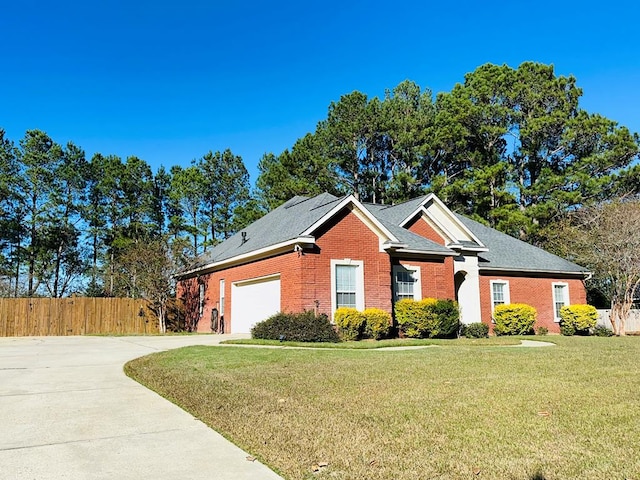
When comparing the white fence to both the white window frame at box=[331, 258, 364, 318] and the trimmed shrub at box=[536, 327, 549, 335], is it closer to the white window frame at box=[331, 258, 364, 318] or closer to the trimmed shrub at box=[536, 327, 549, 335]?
the trimmed shrub at box=[536, 327, 549, 335]

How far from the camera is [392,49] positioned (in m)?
24.6

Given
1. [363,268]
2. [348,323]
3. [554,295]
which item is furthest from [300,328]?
[554,295]

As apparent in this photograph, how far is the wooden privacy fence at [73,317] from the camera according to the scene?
23797mm

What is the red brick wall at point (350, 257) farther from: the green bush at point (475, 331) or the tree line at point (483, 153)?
the tree line at point (483, 153)

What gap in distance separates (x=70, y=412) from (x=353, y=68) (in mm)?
25683

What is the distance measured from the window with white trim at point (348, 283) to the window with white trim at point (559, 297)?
12.3 m

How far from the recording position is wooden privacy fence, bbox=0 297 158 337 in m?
23.8

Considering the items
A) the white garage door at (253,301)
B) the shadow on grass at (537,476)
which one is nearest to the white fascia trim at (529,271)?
the white garage door at (253,301)

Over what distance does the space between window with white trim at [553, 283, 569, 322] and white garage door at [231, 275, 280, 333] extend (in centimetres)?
1449

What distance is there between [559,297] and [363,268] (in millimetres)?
12668

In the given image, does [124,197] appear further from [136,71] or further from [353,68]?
[353,68]

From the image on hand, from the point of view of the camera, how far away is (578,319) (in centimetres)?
2272

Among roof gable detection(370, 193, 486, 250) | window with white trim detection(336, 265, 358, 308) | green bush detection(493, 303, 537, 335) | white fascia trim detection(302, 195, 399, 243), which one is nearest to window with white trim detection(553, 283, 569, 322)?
green bush detection(493, 303, 537, 335)

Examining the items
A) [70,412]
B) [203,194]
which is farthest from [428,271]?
[203,194]
